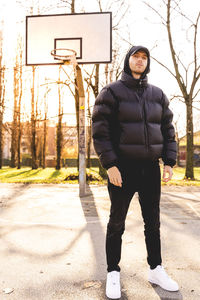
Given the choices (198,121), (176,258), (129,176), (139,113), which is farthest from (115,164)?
(198,121)

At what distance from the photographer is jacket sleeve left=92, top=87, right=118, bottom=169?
7.86 ft

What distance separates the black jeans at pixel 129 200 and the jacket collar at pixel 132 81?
0.67m

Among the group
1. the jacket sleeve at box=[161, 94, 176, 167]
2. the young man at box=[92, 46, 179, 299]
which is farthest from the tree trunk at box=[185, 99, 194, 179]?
the young man at box=[92, 46, 179, 299]

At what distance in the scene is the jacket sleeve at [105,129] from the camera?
2.40 m

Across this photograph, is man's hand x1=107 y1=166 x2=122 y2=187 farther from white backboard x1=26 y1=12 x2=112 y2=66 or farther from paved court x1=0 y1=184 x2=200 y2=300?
white backboard x1=26 y1=12 x2=112 y2=66

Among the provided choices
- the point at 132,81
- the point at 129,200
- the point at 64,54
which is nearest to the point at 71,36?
the point at 64,54

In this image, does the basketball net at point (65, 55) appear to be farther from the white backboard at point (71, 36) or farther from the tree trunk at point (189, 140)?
the tree trunk at point (189, 140)

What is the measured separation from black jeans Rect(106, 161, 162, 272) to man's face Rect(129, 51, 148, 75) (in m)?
0.80

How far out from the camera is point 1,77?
26891 millimetres

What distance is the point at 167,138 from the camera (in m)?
2.71

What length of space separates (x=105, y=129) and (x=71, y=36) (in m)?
6.83

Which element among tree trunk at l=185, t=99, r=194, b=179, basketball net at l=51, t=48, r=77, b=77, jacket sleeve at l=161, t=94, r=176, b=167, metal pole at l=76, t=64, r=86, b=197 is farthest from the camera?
tree trunk at l=185, t=99, r=194, b=179

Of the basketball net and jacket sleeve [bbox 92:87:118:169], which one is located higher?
the basketball net

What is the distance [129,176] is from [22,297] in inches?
52.0
